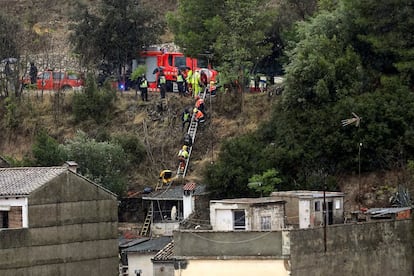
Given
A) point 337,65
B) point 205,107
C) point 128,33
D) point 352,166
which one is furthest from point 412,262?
point 128,33

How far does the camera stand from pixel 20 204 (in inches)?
2244

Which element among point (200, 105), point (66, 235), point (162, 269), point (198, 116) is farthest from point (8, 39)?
point (162, 269)

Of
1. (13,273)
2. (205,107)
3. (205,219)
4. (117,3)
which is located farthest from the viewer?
(117,3)

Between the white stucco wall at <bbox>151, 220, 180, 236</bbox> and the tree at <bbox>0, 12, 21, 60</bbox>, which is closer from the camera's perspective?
the white stucco wall at <bbox>151, 220, 180, 236</bbox>

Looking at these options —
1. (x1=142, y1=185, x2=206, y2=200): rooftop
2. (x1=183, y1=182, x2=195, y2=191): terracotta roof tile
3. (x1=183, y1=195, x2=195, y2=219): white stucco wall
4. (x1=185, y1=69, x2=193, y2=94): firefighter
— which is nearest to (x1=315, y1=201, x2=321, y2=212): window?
(x1=183, y1=195, x2=195, y2=219): white stucco wall

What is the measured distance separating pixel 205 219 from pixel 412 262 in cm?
911

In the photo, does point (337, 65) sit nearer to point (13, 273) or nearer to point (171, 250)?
point (171, 250)

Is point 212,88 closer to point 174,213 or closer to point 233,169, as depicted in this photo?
point 174,213

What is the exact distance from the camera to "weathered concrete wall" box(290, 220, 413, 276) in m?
53.3

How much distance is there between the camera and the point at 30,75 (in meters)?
79.9

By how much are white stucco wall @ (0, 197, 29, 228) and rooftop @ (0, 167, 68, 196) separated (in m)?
0.22

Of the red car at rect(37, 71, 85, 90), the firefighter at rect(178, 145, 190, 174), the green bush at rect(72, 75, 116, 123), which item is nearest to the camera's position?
the firefighter at rect(178, 145, 190, 174)

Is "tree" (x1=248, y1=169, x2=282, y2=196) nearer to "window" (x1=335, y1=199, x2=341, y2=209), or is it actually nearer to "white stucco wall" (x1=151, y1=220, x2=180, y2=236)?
"window" (x1=335, y1=199, x2=341, y2=209)

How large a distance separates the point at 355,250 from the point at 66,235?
11.0 meters
